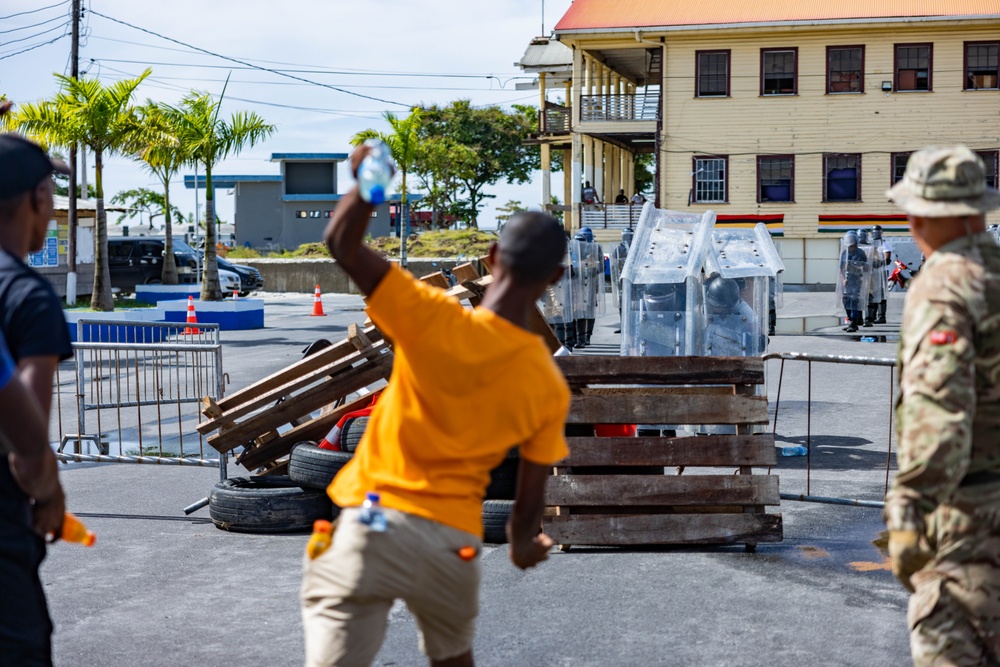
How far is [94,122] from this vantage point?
24875mm

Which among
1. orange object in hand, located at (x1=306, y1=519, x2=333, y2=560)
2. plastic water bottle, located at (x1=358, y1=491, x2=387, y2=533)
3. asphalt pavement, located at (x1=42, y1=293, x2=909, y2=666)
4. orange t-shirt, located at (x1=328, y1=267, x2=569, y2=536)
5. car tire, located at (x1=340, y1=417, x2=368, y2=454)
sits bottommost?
asphalt pavement, located at (x1=42, y1=293, x2=909, y2=666)

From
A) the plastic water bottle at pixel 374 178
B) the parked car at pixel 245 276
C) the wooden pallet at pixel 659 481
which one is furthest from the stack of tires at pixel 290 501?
the parked car at pixel 245 276

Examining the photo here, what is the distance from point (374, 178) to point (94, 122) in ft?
77.7

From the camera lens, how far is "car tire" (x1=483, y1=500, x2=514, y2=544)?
23.5ft

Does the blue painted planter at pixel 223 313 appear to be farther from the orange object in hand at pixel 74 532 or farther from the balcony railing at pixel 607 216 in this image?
the orange object in hand at pixel 74 532

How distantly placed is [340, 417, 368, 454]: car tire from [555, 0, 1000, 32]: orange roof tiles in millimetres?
35933

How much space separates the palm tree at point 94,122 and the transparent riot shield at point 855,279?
14.8 m

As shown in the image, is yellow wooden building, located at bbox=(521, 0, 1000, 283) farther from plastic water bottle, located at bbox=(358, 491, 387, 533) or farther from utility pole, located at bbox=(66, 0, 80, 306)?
plastic water bottle, located at bbox=(358, 491, 387, 533)

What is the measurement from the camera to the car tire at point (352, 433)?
7504 millimetres

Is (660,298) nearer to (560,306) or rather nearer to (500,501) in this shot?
(500,501)

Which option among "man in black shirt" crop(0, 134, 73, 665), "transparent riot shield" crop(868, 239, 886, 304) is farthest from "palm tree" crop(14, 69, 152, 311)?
"man in black shirt" crop(0, 134, 73, 665)

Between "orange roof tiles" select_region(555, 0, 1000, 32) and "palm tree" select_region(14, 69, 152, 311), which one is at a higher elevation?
"orange roof tiles" select_region(555, 0, 1000, 32)

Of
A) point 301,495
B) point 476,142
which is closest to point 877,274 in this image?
point 301,495

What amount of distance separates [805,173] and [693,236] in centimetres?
3176
